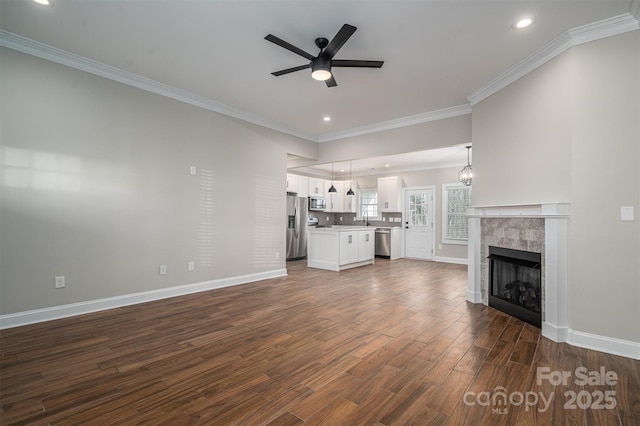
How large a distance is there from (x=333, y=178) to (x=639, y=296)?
8145mm

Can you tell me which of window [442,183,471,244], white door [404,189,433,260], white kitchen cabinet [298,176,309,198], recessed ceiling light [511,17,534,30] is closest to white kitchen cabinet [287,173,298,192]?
white kitchen cabinet [298,176,309,198]

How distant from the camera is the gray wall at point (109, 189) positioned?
3.08 meters

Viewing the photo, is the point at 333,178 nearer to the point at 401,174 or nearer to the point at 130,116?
the point at 401,174

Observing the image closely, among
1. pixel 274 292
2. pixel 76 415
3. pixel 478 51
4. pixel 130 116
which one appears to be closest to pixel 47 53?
pixel 130 116

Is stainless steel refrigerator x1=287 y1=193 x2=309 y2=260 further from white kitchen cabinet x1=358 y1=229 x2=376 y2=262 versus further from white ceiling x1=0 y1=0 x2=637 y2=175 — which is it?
white ceiling x1=0 y1=0 x2=637 y2=175

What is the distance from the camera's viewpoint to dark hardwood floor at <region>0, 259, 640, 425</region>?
1760 millimetres

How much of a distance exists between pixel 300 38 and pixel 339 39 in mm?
665

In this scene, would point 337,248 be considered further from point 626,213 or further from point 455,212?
point 626,213

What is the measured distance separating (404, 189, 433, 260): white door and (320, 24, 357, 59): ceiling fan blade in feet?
21.2

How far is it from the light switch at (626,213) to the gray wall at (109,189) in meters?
4.75

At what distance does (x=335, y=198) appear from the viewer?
9.55 meters

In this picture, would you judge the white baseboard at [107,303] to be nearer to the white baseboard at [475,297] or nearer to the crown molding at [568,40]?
the white baseboard at [475,297]

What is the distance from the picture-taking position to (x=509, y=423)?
1.67 meters

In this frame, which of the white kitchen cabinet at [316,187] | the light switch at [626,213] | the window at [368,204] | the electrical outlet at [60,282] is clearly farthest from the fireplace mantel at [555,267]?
the window at [368,204]
